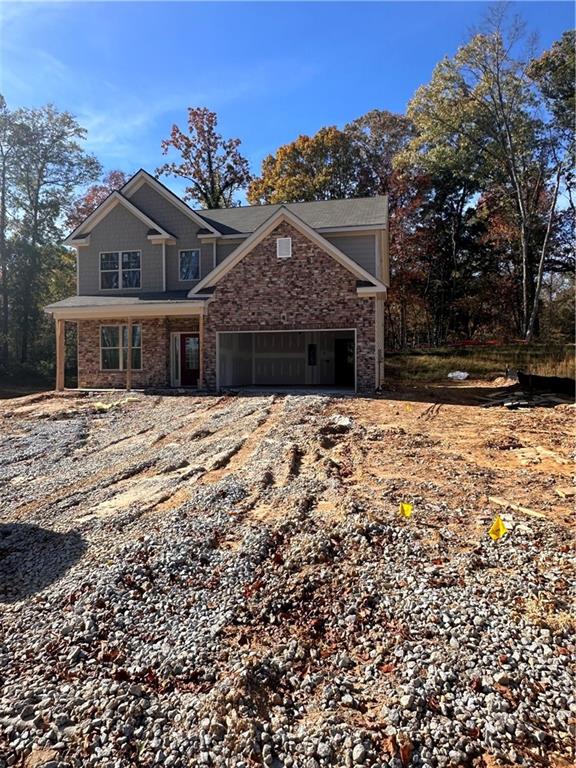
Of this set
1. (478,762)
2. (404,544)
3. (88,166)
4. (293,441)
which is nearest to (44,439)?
(293,441)

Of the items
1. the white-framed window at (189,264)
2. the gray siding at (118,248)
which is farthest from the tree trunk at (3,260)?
the white-framed window at (189,264)

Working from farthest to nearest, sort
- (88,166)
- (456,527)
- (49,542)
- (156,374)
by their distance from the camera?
(88,166)
(156,374)
(49,542)
(456,527)

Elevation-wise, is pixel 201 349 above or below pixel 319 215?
below

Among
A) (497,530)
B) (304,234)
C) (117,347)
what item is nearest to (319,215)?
(304,234)

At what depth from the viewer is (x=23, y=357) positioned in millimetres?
31031

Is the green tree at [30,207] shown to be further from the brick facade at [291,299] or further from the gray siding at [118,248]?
the brick facade at [291,299]

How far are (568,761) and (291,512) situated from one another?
3.42 metres

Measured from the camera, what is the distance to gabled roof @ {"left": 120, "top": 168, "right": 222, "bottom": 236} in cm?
1914

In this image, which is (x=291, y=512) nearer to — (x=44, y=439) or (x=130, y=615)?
(x=130, y=615)

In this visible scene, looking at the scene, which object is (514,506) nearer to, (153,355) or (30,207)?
(153,355)

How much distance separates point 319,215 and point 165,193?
6.12 metres

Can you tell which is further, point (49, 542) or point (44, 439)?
point (44, 439)

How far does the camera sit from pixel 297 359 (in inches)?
806

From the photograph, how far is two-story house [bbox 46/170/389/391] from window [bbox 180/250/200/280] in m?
0.04
